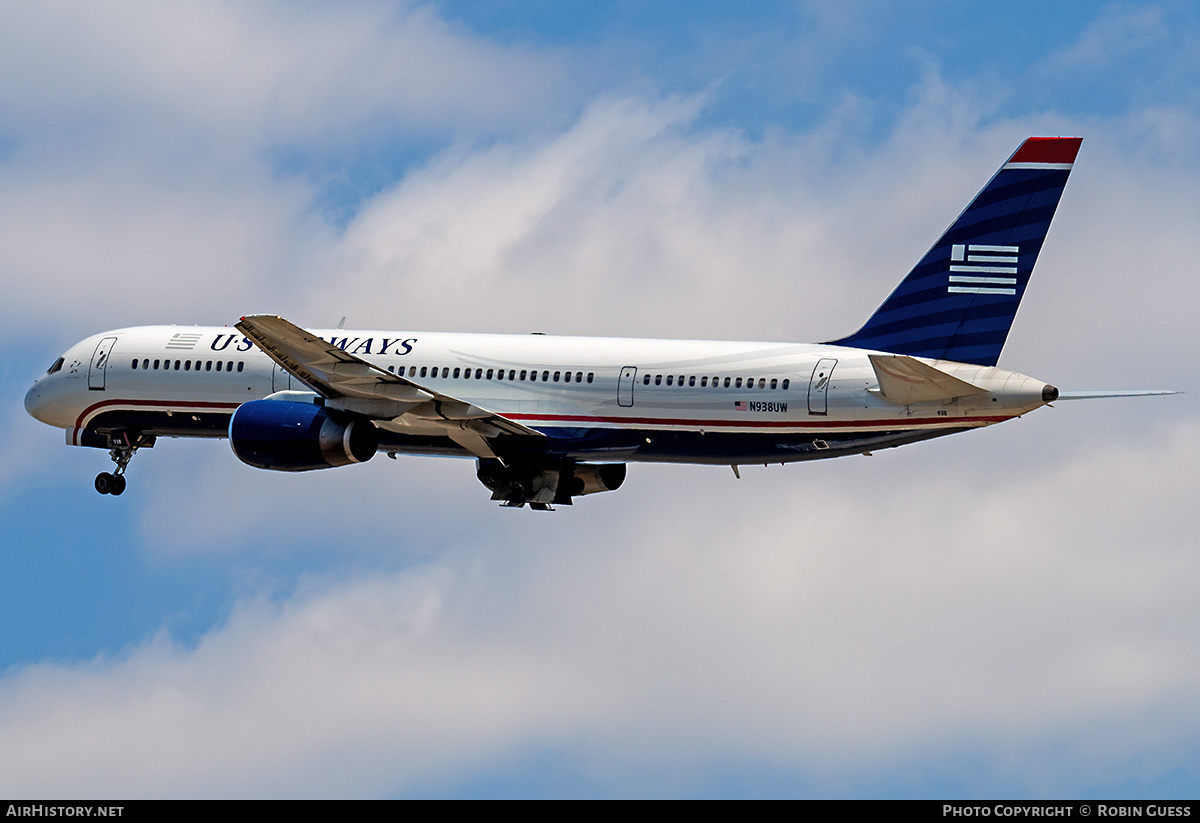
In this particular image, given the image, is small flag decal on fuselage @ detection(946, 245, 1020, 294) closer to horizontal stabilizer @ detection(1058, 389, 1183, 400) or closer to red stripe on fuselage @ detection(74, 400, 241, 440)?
horizontal stabilizer @ detection(1058, 389, 1183, 400)

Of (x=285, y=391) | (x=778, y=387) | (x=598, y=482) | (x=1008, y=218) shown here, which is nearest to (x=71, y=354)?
(x=285, y=391)

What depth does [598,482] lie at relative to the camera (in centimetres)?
5444

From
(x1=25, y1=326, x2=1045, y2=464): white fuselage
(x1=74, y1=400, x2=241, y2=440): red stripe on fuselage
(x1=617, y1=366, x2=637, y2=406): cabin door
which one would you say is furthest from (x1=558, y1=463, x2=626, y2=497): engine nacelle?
(x1=74, y1=400, x2=241, y2=440): red stripe on fuselage

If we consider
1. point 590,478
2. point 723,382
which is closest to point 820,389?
point 723,382

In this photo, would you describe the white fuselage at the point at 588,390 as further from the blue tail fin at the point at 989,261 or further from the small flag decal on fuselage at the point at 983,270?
the small flag decal on fuselage at the point at 983,270

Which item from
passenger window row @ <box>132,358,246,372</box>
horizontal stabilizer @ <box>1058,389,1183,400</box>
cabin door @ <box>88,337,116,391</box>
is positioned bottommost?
horizontal stabilizer @ <box>1058,389,1183,400</box>

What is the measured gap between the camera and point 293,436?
48.9 meters

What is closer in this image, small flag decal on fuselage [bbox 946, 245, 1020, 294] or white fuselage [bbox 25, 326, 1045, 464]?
small flag decal on fuselage [bbox 946, 245, 1020, 294]

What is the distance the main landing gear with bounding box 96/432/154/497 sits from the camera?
5534cm

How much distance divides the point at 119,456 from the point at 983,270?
2512 centimetres

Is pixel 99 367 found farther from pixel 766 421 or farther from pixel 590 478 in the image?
pixel 766 421

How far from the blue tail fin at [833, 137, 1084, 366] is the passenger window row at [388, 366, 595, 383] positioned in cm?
862
